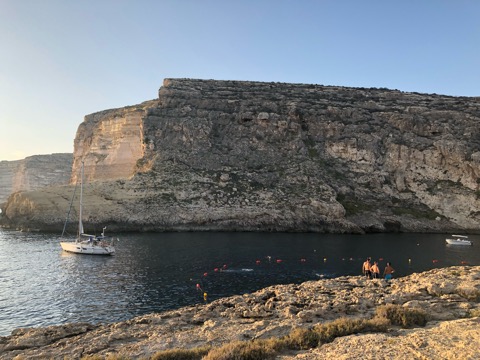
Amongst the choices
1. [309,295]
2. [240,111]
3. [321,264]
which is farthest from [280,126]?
[309,295]

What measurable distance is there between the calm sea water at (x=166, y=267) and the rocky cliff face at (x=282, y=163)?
9928mm

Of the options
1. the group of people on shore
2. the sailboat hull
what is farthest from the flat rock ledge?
the sailboat hull

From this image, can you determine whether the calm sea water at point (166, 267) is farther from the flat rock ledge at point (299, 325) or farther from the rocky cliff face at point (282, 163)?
the rocky cliff face at point (282, 163)

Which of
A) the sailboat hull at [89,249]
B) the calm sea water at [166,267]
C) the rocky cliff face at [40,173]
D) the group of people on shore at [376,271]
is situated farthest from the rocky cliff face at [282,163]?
the rocky cliff face at [40,173]

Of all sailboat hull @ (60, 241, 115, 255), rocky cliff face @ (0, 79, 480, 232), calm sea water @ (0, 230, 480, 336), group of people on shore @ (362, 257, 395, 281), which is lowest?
calm sea water @ (0, 230, 480, 336)

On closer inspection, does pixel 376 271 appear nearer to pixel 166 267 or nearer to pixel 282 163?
pixel 166 267

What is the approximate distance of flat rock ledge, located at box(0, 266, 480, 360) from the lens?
13297mm

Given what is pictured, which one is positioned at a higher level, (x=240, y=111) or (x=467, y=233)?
(x=240, y=111)

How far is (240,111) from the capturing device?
111625mm

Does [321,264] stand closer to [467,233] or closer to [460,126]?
[467,233]

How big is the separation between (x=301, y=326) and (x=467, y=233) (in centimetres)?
9110

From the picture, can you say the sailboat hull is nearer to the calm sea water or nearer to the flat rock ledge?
the calm sea water

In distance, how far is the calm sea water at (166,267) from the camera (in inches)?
1196

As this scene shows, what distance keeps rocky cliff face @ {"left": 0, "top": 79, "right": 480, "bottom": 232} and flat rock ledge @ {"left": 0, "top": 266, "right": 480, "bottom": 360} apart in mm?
64244
